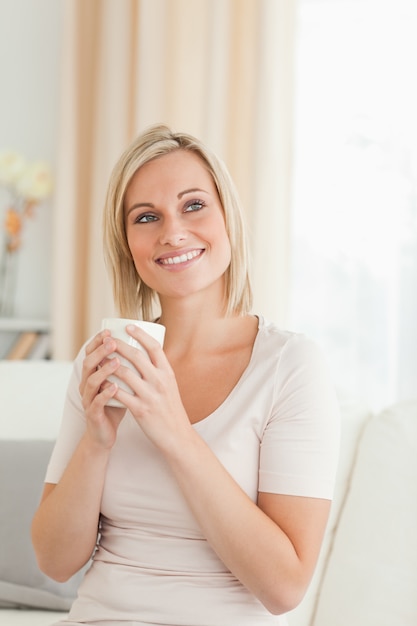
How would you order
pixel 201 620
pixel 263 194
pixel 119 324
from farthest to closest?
pixel 263 194, pixel 201 620, pixel 119 324

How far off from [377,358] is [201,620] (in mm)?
1937

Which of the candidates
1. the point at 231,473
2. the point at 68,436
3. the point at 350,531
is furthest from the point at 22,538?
the point at 231,473

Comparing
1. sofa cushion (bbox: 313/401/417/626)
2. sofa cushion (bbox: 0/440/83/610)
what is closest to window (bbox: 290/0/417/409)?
sofa cushion (bbox: 313/401/417/626)

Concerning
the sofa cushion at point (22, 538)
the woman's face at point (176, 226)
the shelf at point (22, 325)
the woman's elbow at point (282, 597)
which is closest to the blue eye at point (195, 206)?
the woman's face at point (176, 226)

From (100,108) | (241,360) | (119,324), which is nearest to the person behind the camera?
(119,324)

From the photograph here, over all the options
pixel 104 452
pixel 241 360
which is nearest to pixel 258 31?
pixel 241 360

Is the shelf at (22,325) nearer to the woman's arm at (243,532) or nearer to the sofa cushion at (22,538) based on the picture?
the sofa cushion at (22,538)

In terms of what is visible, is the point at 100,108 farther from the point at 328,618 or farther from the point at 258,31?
the point at 328,618

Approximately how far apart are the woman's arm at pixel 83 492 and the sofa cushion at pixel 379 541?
0.55 metres

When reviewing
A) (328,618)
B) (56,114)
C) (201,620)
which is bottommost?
(328,618)

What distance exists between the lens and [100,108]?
11.3ft

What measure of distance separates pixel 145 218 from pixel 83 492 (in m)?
0.46

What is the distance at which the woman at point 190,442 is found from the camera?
1283mm

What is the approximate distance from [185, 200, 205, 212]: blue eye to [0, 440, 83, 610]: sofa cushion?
0.82m
